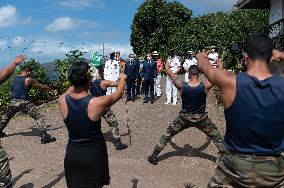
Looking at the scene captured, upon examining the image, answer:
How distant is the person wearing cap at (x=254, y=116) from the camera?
3590 mm

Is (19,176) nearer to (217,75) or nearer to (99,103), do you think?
(99,103)

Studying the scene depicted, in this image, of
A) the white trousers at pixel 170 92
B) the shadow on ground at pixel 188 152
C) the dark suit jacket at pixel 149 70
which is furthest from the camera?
the dark suit jacket at pixel 149 70

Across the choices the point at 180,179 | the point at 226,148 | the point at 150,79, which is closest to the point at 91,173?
the point at 226,148

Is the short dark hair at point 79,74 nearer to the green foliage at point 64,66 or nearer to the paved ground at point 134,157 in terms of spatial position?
the paved ground at point 134,157

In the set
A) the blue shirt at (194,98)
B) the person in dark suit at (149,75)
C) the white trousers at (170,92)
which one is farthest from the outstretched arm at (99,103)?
the person in dark suit at (149,75)

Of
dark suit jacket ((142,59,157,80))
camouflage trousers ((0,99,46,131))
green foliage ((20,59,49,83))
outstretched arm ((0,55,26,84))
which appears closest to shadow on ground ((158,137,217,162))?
camouflage trousers ((0,99,46,131))

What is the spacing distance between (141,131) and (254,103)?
829cm

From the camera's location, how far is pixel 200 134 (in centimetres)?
1089

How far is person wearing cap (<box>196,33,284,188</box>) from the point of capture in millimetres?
3590

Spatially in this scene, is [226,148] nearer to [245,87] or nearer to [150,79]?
[245,87]

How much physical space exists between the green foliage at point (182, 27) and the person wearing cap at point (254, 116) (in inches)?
943

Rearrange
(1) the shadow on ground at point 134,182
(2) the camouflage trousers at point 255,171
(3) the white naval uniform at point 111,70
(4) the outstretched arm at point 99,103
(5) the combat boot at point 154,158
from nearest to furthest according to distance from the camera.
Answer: (2) the camouflage trousers at point 255,171 → (4) the outstretched arm at point 99,103 → (1) the shadow on ground at point 134,182 → (5) the combat boot at point 154,158 → (3) the white naval uniform at point 111,70

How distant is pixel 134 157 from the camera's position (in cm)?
929

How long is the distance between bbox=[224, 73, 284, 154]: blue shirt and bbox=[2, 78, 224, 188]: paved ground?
393 centimetres
